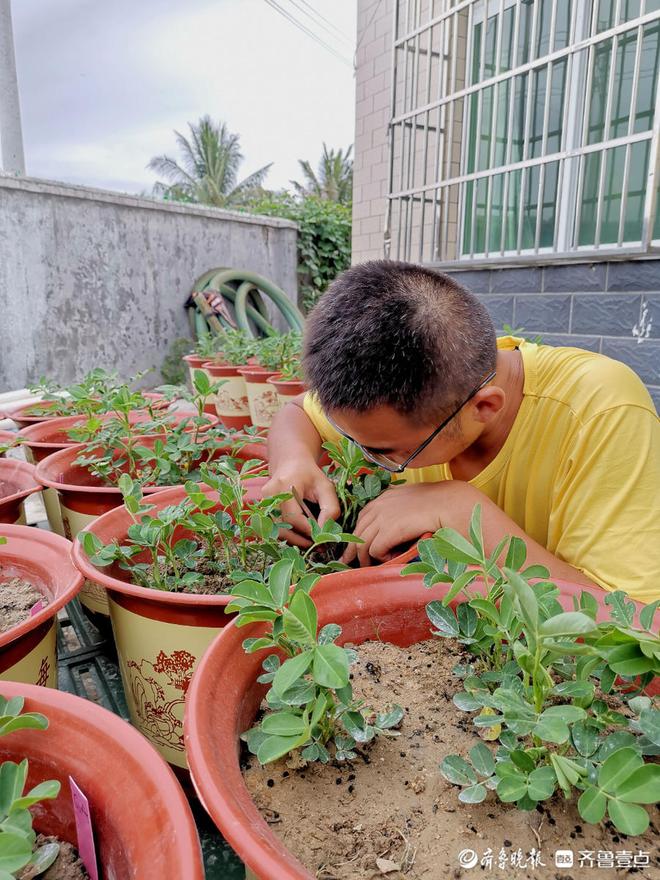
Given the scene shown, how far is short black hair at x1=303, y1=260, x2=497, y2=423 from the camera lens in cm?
78

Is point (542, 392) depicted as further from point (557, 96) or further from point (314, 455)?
point (557, 96)

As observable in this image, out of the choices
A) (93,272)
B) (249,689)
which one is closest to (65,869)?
(249,689)

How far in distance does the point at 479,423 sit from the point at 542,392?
163 millimetres

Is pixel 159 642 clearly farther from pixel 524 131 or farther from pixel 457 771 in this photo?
pixel 524 131

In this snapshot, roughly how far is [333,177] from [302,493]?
1850 centimetres

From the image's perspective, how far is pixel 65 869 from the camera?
17.6 inches

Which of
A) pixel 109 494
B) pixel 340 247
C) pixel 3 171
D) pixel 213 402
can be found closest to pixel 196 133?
pixel 340 247

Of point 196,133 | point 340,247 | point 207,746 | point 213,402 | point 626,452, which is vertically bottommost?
point 213,402

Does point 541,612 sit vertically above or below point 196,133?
below

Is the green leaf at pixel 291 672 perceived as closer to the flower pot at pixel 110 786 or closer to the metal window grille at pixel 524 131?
the flower pot at pixel 110 786

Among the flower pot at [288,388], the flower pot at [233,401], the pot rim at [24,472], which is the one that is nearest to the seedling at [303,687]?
the pot rim at [24,472]

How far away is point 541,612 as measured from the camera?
1.59 feet

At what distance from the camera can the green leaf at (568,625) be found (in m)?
0.40

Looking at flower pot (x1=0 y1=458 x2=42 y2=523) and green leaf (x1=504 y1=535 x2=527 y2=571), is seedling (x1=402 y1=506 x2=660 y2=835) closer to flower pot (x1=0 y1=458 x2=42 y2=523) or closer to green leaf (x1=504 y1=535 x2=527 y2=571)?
green leaf (x1=504 y1=535 x2=527 y2=571)
